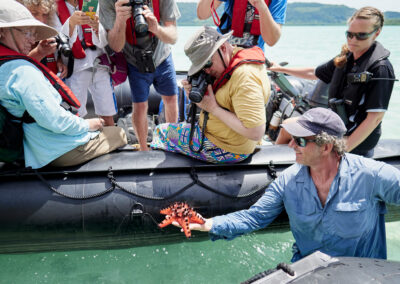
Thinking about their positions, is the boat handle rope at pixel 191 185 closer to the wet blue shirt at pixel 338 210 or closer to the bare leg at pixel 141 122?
the wet blue shirt at pixel 338 210

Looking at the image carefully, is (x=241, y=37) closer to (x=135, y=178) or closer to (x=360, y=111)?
(x=360, y=111)

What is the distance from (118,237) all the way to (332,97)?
1.68 meters

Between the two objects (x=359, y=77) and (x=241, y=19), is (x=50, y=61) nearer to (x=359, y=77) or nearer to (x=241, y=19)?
(x=241, y=19)

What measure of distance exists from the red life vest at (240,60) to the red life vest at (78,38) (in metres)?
1.13

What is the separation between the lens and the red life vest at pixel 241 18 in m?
2.40

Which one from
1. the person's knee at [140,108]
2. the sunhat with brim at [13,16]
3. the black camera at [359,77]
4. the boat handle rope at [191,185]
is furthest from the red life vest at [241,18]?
the sunhat with brim at [13,16]

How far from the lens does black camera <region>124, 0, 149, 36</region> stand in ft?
6.66

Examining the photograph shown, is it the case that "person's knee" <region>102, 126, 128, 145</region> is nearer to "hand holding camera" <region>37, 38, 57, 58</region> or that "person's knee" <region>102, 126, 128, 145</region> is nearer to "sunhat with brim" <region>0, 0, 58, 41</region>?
"hand holding camera" <region>37, 38, 57, 58</region>

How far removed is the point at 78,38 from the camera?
2.35 metres

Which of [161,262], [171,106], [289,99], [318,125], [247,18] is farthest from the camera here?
[289,99]

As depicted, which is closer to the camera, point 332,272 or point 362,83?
point 332,272

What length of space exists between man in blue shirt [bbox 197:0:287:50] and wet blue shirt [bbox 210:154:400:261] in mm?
1102

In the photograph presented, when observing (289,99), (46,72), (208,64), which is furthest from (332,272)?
(289,99)

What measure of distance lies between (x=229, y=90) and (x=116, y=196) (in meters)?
0.94
